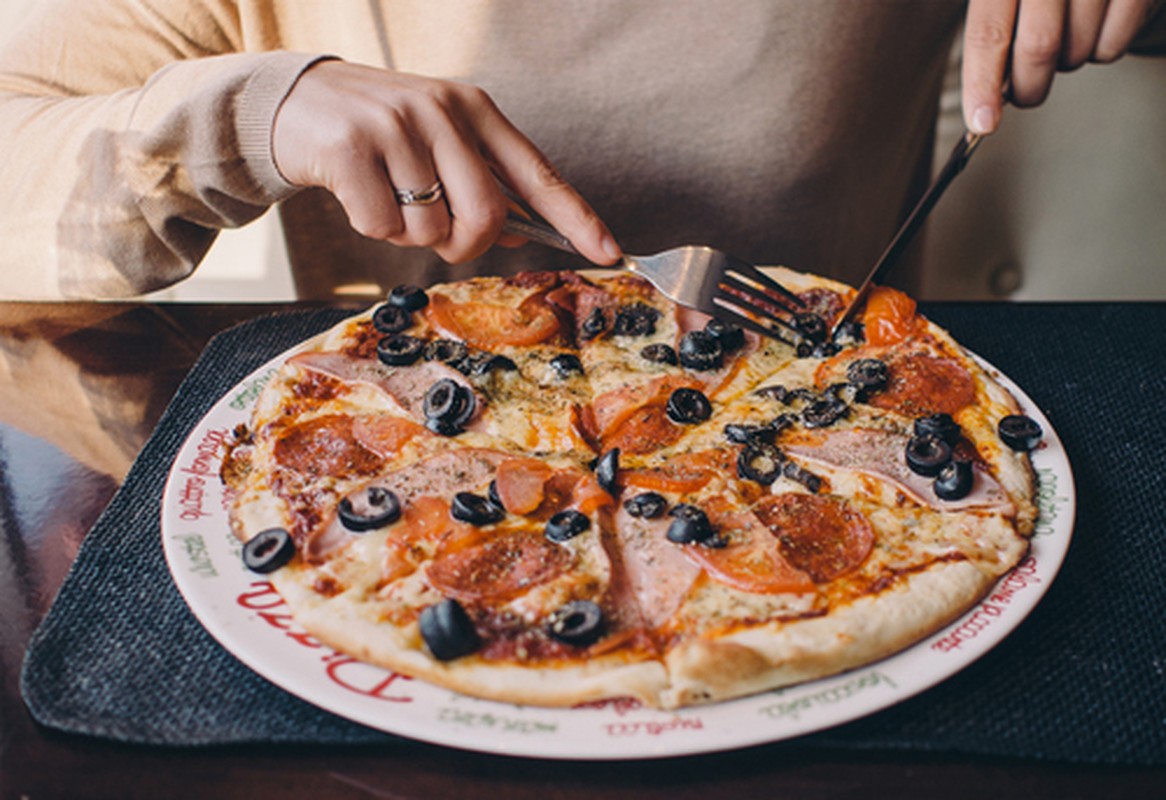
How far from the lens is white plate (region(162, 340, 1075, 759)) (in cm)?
126

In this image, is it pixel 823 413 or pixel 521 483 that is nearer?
pixel 521 483

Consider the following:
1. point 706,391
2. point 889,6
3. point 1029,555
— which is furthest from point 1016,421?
point 889,6

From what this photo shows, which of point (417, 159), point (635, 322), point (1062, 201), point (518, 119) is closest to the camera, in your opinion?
point (417, 159)

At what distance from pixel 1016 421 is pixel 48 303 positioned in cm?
249

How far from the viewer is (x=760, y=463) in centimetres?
183

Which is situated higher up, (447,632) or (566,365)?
(447,632)

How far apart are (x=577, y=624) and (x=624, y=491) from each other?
0.39m

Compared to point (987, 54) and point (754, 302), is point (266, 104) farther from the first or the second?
point (987, 54)

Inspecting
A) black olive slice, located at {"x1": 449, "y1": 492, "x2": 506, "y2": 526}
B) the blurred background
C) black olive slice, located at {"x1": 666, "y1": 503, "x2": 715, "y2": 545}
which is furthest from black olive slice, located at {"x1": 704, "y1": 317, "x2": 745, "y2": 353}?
the blurred background

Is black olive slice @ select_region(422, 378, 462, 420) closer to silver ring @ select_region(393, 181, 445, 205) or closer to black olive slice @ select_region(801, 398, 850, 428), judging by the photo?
silver ring @ select_region(393, 181, 445, 205)

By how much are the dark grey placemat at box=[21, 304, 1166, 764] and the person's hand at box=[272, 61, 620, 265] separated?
0.70 meters

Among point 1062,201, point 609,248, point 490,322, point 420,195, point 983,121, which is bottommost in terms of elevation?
point 1062,201

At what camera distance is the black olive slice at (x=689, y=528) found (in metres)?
1.59

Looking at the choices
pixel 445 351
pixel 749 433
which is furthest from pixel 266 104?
pixel 749 433
